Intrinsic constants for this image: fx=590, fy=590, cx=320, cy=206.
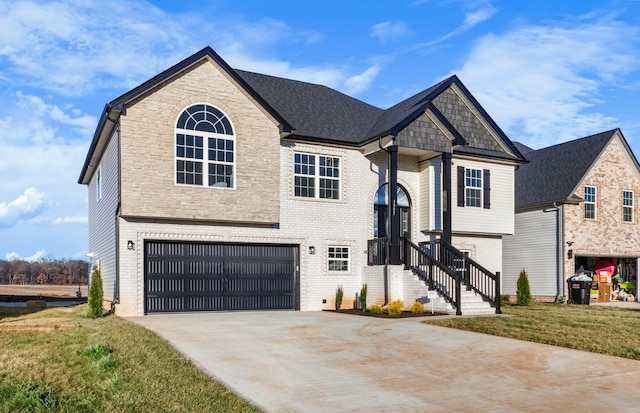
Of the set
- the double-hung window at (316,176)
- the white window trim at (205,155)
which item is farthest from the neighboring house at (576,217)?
the white window trim at (205,155)

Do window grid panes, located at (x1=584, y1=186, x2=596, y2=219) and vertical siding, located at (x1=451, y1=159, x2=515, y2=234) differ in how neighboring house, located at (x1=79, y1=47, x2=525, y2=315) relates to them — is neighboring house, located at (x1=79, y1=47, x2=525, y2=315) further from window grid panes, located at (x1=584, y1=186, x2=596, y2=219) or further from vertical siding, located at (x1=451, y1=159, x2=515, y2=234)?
window grid panes, located at (x1=584, y1=186, x2=596, y2=219)

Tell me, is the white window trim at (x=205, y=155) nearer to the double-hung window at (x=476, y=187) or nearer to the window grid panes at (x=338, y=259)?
the window grid panes at (x=338, y=259)

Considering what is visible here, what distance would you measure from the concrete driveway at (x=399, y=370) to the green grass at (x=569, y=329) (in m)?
0.57

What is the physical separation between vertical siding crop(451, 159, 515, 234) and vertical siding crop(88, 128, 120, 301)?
12.8 m

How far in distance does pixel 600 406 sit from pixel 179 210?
1380 cm

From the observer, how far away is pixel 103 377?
818 centimetres

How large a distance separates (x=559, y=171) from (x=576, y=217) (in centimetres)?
284

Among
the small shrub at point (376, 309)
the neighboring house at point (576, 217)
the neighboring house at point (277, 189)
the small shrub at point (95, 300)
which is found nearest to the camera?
the small shrub at point (95, 300)

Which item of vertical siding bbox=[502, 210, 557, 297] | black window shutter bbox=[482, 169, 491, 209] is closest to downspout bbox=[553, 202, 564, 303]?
vertical siding bbox=[502, 210, 557, 297]

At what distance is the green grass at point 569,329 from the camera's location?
38.3 ft

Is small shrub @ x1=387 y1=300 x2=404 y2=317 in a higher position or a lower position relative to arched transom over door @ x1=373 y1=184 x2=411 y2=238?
lower

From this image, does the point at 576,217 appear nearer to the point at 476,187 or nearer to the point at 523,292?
the point at 523,292

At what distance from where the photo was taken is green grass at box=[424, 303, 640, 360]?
11.7m

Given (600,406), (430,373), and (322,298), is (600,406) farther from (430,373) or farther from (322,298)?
(322,298)
